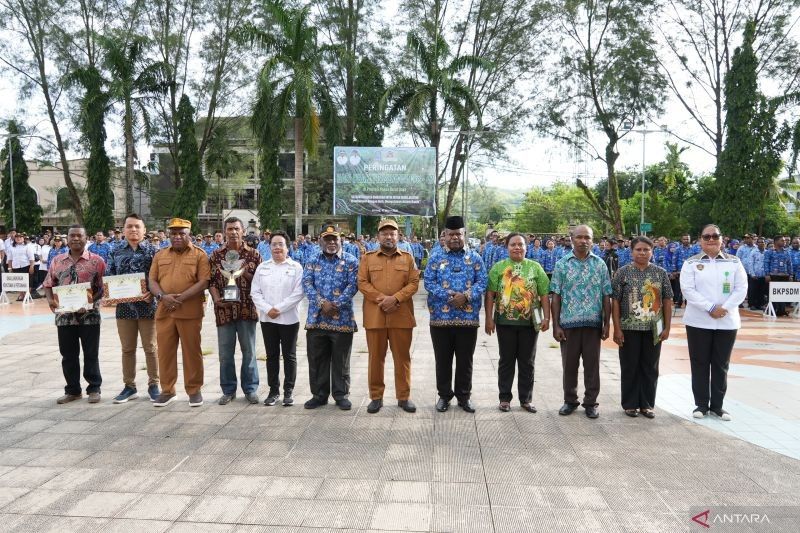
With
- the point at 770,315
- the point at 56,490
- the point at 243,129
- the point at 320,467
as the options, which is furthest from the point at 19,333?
the point at 243,129

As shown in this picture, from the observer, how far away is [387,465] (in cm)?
411

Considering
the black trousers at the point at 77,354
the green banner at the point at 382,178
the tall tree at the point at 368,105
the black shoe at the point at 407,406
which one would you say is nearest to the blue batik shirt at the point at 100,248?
the green banner at the point at 382,178

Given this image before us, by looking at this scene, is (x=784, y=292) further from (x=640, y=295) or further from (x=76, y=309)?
(x=76, y=309)

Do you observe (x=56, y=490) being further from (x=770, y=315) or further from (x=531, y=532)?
(x=770, y=315)

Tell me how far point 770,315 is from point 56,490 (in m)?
14.2

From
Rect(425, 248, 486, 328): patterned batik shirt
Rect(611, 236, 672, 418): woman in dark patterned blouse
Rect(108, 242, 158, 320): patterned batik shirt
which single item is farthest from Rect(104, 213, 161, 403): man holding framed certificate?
Rect(611, 236, 672, 418): woman in dark patterned blouse

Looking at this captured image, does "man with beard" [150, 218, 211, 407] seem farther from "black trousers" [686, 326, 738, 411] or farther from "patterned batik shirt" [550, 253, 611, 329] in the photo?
"black trousers" [686, 326, 738, 411]

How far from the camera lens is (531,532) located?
316 cm

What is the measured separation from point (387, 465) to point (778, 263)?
13.9 m

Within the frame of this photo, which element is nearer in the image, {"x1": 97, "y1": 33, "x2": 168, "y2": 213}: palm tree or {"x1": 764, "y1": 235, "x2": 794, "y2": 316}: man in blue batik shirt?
{"x1": 764, "y1": 235, "x2": 794, "y2": 316}: man in blue batik shirt

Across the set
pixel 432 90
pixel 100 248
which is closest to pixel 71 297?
pixel 100 248

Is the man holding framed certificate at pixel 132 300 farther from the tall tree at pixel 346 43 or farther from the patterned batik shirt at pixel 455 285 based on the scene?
the tall tree at pixel 346 43

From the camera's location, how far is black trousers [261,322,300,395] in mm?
5617

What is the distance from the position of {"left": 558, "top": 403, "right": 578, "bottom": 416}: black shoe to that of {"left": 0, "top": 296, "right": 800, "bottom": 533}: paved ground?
0.08 m
